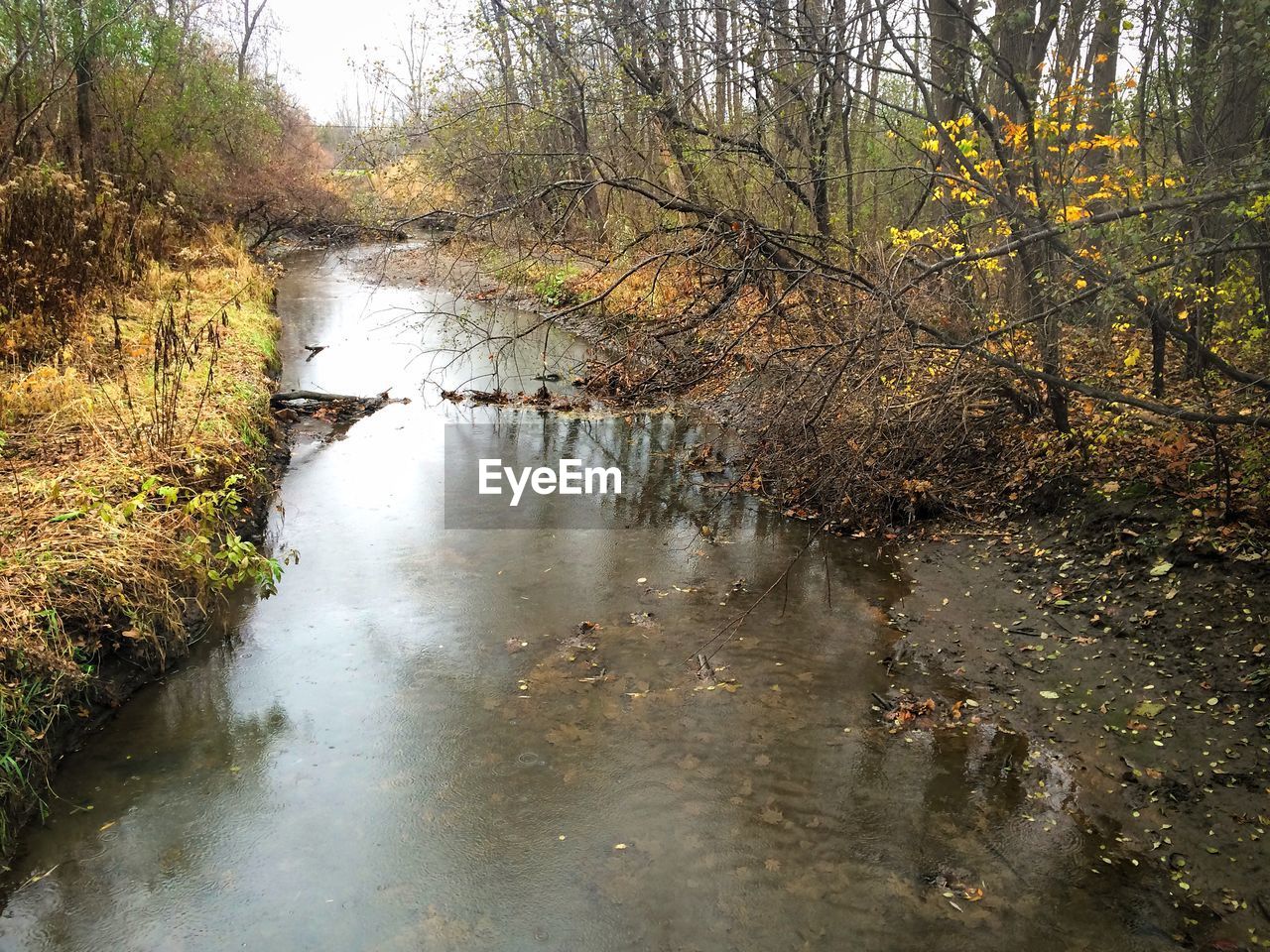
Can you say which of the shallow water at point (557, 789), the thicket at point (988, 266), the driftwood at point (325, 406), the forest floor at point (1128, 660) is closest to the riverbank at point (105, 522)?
the shallow water at point (557, 789)

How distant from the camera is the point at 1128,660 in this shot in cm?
534

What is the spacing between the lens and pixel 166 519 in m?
6.16

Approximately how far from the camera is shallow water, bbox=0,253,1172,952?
3.85 meters

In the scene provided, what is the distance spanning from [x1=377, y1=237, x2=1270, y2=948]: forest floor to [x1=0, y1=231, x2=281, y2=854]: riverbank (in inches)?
108

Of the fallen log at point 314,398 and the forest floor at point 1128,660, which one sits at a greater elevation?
the fallen log at point 314,398

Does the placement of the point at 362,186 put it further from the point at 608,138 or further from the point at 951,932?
the point at 951,932

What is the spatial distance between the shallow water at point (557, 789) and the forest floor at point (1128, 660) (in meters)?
0.22

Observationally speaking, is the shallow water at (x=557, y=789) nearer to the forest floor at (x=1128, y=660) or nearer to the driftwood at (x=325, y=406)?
the forest floor at (x=1128, y=660)

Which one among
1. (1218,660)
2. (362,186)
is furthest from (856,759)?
(362,186)

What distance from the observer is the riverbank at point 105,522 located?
4625mm

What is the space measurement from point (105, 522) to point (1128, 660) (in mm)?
6630

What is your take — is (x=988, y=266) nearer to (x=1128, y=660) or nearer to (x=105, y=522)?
(x=1128, y=660)

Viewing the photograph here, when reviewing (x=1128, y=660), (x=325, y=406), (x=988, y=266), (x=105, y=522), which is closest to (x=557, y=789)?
(x=105, y=522)

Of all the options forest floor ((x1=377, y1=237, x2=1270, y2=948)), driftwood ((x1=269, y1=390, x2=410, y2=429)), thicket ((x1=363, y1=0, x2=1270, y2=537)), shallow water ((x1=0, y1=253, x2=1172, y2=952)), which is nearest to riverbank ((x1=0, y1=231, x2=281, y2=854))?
shallow water ((x1=0, y1=253, x2=1172, y2=952))
